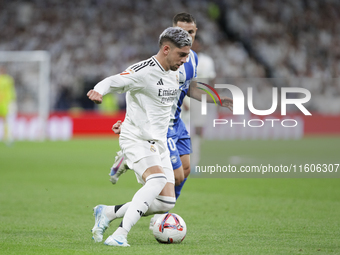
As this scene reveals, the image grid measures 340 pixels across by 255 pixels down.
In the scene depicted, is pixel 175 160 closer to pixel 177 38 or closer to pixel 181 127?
pixel 181 127

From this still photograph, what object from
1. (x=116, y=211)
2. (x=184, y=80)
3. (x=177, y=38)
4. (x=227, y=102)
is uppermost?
(x=177, y=38)

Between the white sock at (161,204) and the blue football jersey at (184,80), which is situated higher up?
the blue football jersey at (184,80)

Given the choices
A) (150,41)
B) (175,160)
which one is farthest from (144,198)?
(150,41)

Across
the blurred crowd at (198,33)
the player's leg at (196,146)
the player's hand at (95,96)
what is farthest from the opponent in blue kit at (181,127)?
the blurred crowd at (198,33)

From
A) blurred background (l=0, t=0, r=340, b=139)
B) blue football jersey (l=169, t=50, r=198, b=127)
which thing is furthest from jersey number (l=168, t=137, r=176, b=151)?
blurred background (l=0, t=0, r=340, b=139)

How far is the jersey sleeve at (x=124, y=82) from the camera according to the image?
4469 mm

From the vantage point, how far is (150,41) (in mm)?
26094

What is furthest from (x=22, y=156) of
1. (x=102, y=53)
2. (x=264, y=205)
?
(x=102, y=53)

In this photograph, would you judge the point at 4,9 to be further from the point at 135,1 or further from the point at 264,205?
the point at 264,205

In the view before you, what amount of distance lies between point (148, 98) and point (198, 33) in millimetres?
22037

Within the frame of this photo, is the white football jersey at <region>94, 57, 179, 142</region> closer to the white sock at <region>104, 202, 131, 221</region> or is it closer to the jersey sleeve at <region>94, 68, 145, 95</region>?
the jersey sleeve at <region>94, 68, 145, 95</region>

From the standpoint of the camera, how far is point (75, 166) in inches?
493

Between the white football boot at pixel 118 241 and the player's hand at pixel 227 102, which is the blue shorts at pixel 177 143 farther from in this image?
the white football boot at pixel 118 241

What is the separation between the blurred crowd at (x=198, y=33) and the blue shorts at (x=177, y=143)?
1819 cm
